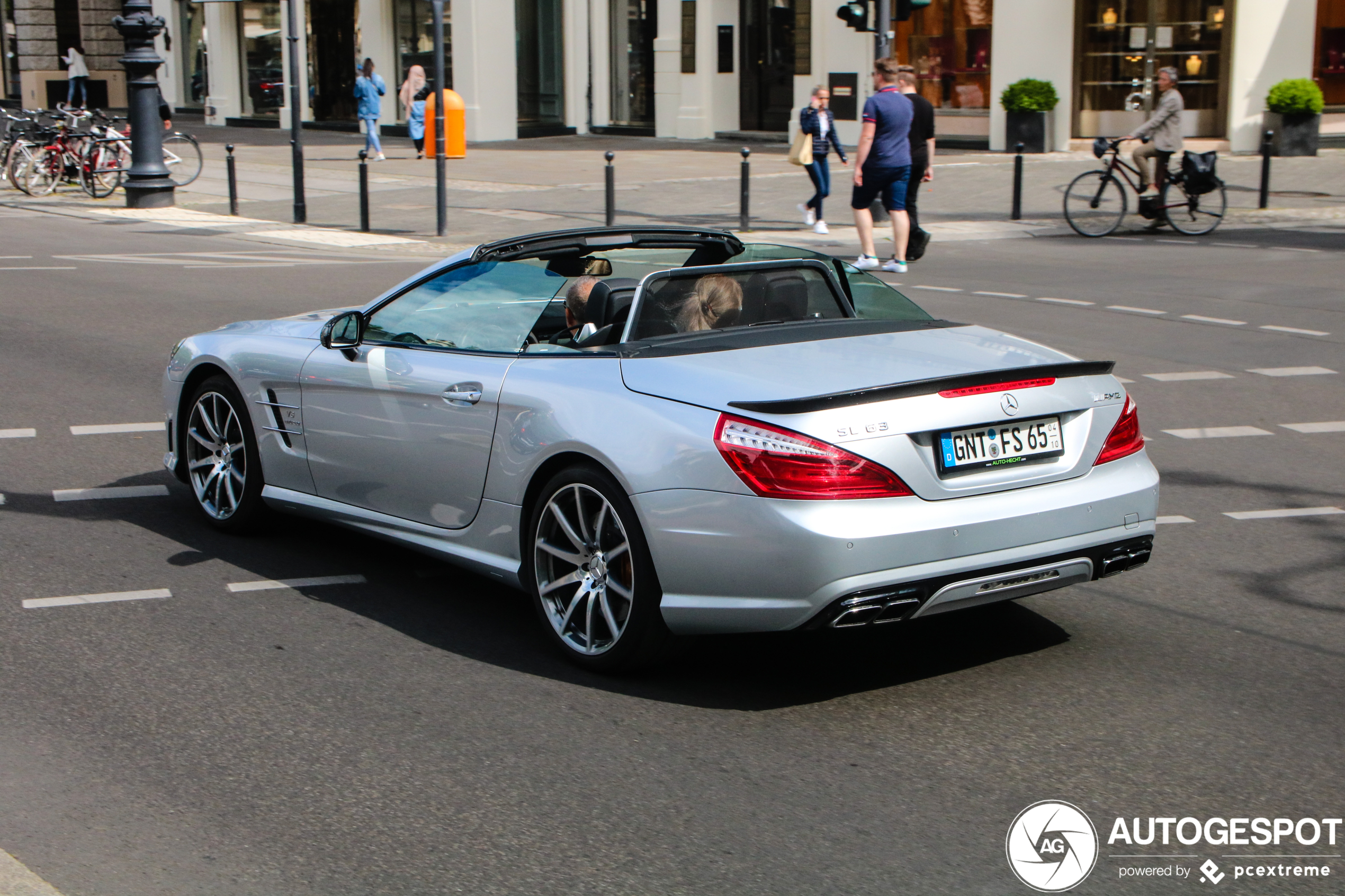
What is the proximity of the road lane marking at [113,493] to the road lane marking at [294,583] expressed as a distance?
1654 mm

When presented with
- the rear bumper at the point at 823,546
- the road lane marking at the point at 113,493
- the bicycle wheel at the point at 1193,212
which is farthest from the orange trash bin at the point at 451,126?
the rear bumper at the point at 823,546

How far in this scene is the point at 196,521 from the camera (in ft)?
23.2

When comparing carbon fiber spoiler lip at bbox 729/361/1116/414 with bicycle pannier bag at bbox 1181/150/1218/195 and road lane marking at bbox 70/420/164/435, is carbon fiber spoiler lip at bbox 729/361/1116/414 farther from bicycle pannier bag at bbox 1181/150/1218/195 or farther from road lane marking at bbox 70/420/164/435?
bicycle pannier bag at bbox 1181/150/1218/195

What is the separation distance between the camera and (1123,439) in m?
5.09

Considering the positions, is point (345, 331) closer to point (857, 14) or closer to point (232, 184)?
point (857, 14)

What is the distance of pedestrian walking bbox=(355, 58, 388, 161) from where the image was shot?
1216 inches

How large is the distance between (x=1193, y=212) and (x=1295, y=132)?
8754 mm

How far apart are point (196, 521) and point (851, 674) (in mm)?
3379

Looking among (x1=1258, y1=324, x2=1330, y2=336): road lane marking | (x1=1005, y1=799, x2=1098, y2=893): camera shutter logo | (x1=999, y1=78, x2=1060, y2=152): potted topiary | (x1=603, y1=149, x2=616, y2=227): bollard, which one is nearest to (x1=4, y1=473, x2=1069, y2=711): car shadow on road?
(x1=1005, y1=799, x2=1098, y2=893): camera shutter logo

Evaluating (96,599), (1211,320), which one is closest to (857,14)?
(1211,320)

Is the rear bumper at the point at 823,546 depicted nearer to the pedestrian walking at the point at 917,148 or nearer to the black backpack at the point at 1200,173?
the pedestrian walking at the point at 917,148

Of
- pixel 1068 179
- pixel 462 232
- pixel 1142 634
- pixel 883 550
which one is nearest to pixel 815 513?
pixel 883 550

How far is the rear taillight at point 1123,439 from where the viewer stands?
5004 millimetres

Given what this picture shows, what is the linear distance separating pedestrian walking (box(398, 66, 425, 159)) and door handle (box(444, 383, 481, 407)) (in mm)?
26610
